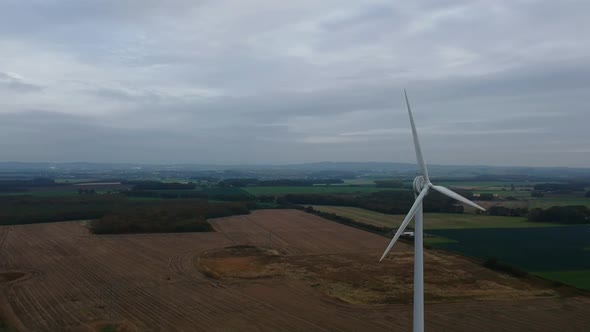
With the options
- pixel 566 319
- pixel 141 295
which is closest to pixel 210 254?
pixel 141 295

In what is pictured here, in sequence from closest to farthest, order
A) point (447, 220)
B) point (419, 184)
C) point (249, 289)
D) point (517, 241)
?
point (419, 184) → point (249, 289) → point (517, 241) → point (447, 220)

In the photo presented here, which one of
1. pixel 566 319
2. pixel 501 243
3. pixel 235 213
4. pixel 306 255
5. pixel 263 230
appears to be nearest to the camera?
pixel 566 319

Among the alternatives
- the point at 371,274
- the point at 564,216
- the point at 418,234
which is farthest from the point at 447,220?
the point at 418,234

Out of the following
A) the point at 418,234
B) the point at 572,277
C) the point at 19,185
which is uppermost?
the point at 418,234

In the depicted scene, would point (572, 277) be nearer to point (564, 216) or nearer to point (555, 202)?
point (564, 216)

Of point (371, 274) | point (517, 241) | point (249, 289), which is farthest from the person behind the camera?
point (517, 241)

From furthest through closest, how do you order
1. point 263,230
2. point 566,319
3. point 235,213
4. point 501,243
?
point 235,213
point 263,230
point 501,243
point 566,319

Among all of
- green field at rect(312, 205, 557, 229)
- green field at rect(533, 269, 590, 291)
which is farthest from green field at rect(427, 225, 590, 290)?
green field at rect(312, 205, 557, 229)

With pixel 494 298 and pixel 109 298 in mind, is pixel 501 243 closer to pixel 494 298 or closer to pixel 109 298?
pixel 494 298

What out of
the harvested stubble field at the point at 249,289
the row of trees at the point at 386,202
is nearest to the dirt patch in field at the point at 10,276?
the harvested stubble field at the point at 249,289
